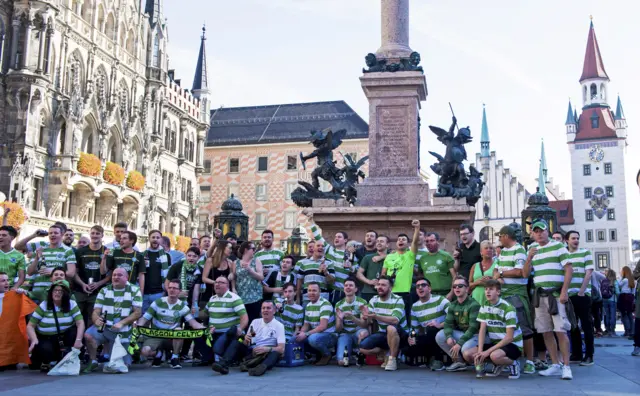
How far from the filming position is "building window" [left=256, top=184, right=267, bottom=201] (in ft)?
202

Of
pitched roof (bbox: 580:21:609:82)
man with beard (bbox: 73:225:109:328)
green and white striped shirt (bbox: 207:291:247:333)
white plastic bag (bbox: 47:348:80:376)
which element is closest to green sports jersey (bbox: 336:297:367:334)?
green and white striped shirt (bbox: 207:291:247:333)

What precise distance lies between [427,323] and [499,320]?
1.23 metres

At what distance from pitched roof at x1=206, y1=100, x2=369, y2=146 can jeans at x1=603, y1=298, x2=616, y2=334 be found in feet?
135

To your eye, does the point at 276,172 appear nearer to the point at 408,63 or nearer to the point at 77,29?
the point at 77,29

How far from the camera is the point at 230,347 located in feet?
30.0

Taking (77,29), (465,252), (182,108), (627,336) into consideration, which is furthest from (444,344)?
(182,108)

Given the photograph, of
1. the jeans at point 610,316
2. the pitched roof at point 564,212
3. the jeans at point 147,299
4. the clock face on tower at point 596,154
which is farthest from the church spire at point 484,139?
the jeans at point 147,299

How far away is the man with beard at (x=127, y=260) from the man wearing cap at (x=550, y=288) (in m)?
5.55

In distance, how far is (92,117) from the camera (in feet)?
137

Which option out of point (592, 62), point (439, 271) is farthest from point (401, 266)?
point (592, 62)

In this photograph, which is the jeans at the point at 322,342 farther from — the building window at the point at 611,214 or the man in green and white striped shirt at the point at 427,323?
the building window at the point at 611,214

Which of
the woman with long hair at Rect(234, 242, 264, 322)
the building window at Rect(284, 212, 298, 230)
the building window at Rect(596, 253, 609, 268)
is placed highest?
the building window at Rect(284, 212, 298, 230)

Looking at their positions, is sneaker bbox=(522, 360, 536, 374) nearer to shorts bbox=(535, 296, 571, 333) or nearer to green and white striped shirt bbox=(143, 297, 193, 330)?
shorts bbox=(535, 296, 571, 333)

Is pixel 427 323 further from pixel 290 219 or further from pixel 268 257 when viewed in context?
→ pixel 290 219
